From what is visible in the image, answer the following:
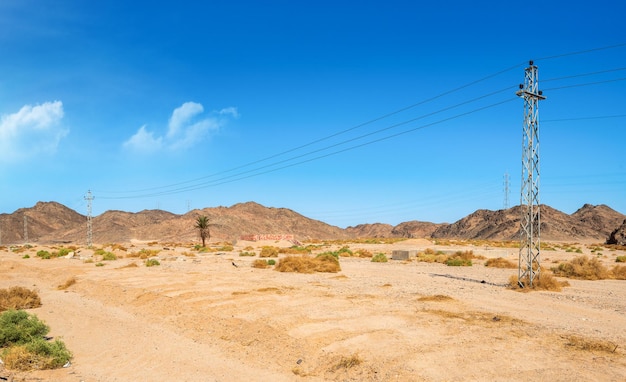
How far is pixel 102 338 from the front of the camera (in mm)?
14164

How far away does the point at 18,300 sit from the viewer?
1895cm

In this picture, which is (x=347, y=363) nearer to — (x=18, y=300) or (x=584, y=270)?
(x=18, y=300)

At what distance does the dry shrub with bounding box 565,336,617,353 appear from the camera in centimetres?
1037

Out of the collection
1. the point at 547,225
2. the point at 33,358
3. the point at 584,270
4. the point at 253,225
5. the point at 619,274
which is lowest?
the point at 33,358

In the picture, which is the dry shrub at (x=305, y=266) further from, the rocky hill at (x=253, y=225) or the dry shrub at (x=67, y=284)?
the rocky hill at (x=253, y=225)

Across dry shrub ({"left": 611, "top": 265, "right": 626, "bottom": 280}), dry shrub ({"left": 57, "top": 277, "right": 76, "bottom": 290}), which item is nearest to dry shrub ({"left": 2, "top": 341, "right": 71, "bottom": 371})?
dry shrub ({"left": 57, "top": 277, "right": 76, "bottom": 290})

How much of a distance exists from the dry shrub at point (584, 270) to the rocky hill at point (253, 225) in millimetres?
104316

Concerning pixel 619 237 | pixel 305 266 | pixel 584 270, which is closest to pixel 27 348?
pixel 305 266

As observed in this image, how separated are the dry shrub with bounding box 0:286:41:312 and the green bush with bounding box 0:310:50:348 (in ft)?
18.1

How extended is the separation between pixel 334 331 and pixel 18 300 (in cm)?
1391

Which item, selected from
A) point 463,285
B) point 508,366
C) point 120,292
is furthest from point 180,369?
point 463,285

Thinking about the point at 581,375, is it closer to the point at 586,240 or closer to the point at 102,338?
the point at 102,338

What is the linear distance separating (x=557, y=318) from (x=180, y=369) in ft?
35.8

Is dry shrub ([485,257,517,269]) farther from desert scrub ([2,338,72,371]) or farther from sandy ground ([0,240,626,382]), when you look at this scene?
desert scrub ([2,338,72,371])
